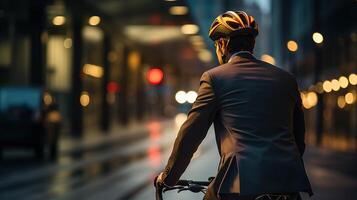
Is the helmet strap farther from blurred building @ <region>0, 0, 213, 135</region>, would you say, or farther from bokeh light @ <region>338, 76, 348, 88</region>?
bokeh light @ <region>338, 76, 348, 88</region>

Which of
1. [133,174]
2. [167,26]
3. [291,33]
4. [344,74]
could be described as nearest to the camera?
[133,174]

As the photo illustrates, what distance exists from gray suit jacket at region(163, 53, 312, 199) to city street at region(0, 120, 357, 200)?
6348 millimetres

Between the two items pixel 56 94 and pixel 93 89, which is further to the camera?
pixel 93 89

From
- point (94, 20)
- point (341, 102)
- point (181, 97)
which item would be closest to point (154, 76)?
point (94, 20)

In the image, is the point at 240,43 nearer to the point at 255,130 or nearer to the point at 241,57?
the point at 241,57

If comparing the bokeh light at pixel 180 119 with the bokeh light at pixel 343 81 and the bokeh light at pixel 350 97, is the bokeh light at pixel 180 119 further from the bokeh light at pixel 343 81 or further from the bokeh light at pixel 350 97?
the bokeh light at pixel 350 97

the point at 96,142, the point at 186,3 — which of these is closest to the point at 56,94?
the point at 96,142

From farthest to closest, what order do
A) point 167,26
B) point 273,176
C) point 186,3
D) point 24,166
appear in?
point 167,26, point 186,3, point 24,166, point 273,176

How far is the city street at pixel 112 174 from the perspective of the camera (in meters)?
13.1

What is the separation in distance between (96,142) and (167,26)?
8.72m

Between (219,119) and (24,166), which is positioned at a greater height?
(219,119)

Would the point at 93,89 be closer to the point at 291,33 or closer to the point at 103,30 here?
the point at 103,30

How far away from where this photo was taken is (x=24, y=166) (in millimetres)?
19547

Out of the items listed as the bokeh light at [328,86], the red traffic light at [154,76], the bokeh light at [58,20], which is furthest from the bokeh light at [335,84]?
the bokeh light at [58,20]
